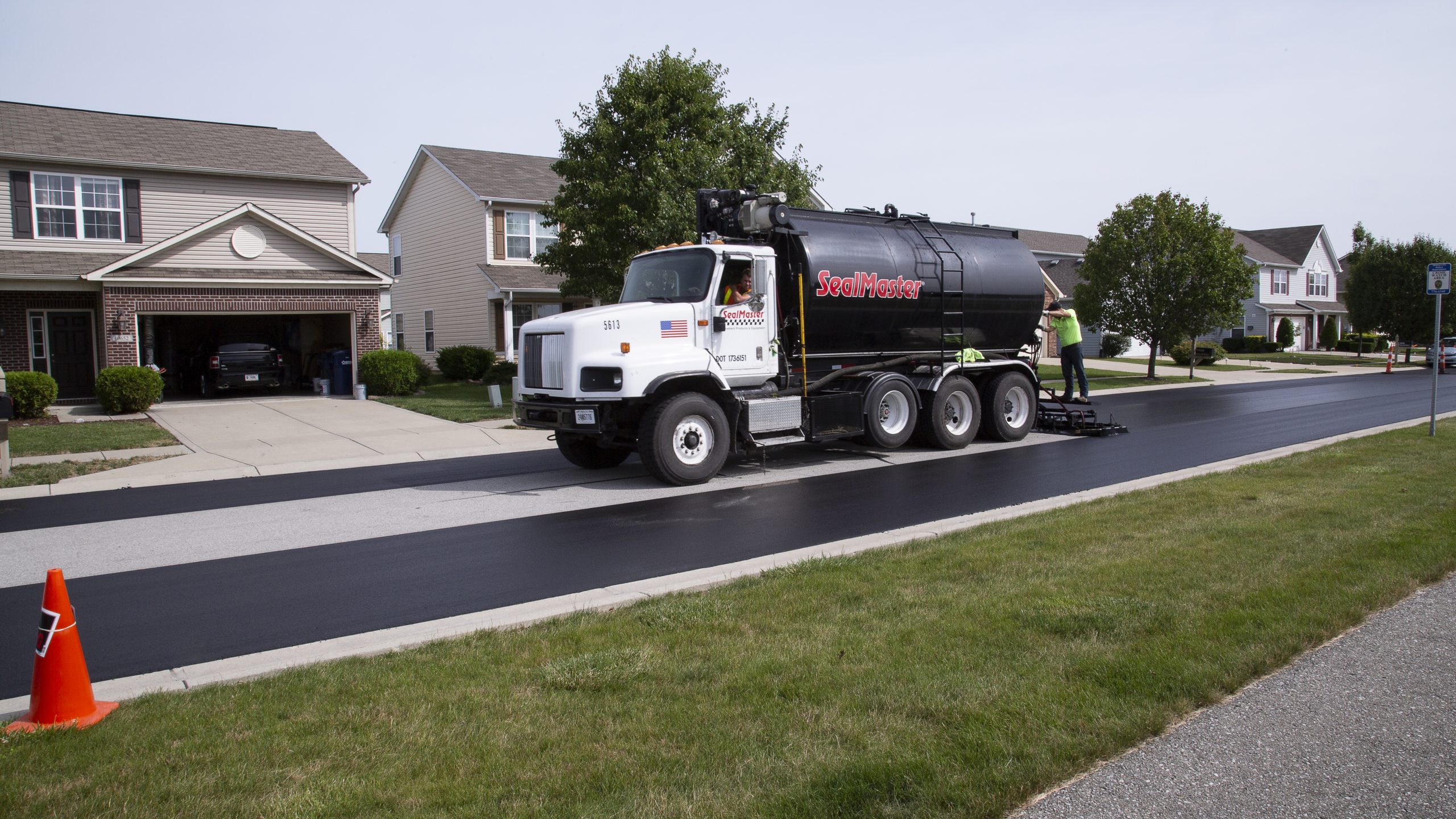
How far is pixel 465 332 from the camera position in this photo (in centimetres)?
3212

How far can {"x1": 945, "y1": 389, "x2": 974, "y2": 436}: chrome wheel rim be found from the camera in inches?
564

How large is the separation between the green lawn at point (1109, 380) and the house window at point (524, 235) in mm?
15979

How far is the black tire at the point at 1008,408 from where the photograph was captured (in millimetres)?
14836

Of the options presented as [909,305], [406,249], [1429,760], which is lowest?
[1429,760]

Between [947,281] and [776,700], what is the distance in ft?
34.8

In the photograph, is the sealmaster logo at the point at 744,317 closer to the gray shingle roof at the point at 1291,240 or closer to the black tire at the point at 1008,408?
the black tire at the point at 1008,408

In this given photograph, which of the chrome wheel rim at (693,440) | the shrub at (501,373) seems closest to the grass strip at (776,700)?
the chrome wheel rim at (693,440)

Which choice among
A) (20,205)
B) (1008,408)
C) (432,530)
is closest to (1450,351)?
(1008,408)

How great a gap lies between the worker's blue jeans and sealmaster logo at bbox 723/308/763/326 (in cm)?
817

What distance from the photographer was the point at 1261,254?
55844mm

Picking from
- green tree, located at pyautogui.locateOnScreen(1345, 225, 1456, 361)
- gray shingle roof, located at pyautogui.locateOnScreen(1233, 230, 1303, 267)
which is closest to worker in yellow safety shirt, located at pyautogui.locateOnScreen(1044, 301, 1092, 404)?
green tree, located at pyautogui.locateOnScreen(1345, 225, 1456, 361)

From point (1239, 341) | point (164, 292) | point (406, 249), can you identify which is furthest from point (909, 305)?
point (1239, 341)

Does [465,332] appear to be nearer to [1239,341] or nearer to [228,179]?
[228,179]

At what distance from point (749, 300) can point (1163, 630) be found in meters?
7.62
